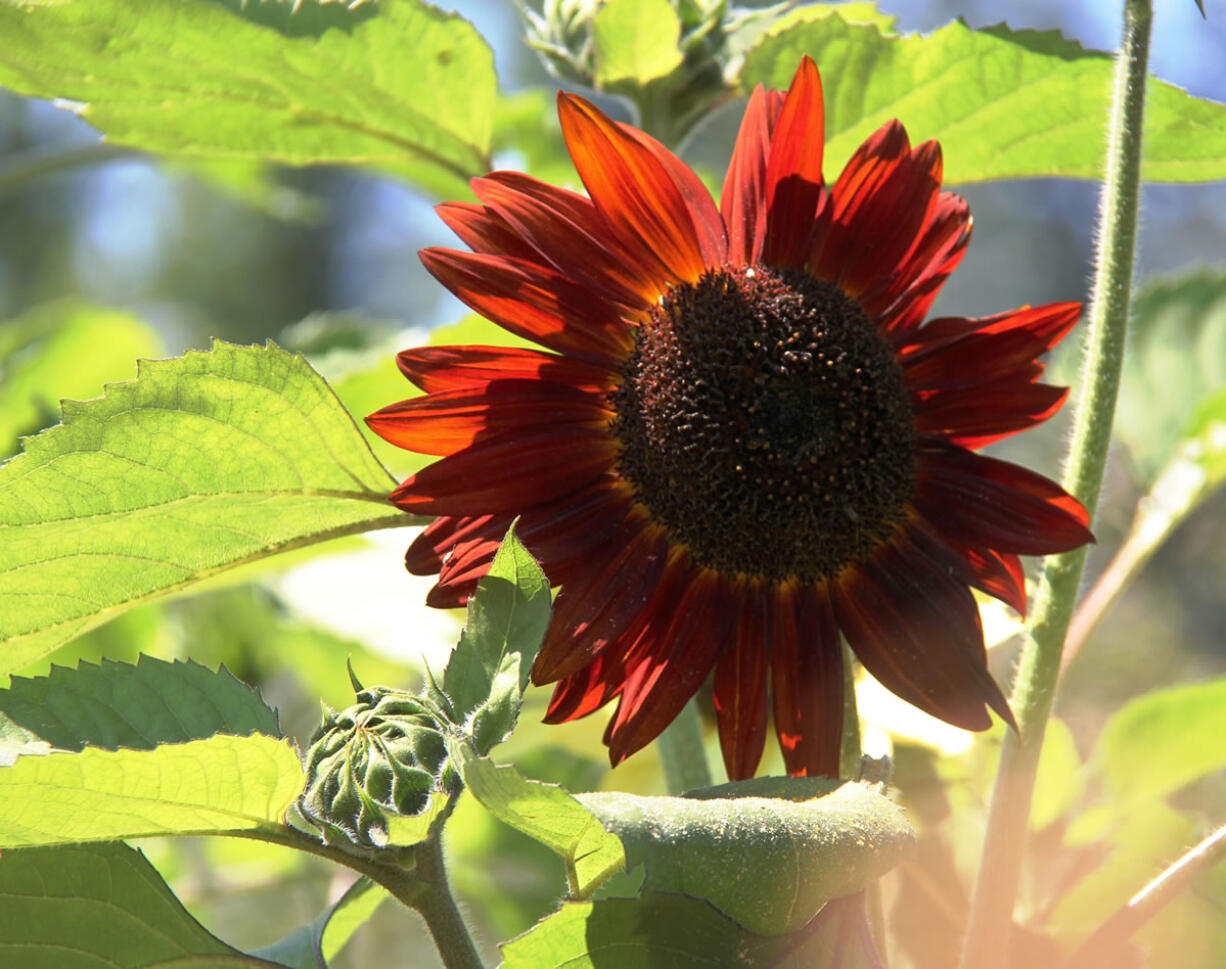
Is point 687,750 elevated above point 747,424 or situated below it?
below

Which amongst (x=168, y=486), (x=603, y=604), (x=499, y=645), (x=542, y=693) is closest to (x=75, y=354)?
(x=542, y=693)

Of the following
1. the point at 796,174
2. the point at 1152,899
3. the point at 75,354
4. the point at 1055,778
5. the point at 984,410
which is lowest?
the point at 1152,899

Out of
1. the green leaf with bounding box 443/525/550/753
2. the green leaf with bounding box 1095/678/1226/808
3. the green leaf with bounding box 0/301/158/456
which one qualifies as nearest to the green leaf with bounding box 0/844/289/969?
the green leaf with bounding box 443/525/550/753

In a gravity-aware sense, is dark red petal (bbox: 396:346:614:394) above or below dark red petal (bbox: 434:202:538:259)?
below

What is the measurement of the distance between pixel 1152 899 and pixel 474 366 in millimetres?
396

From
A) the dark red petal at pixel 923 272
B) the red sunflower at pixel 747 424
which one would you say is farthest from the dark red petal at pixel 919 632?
the dark red petal at pixel 923 272

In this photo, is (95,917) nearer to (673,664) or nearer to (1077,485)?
(673,664)

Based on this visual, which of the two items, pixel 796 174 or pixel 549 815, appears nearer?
pixel 549 815

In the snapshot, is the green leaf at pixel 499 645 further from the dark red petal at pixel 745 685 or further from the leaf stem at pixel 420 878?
the dark red petal at pixel 745 685

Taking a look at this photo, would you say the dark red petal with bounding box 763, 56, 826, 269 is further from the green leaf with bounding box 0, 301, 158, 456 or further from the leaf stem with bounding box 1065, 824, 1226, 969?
the green leaf with bounding box 0, 301, 158, 456

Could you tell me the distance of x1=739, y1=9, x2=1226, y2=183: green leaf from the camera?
0.72 m

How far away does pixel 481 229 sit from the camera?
629mm

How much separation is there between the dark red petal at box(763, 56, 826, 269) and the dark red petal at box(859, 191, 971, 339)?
0.14 ft

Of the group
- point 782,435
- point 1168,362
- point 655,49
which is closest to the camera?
point 782,435
